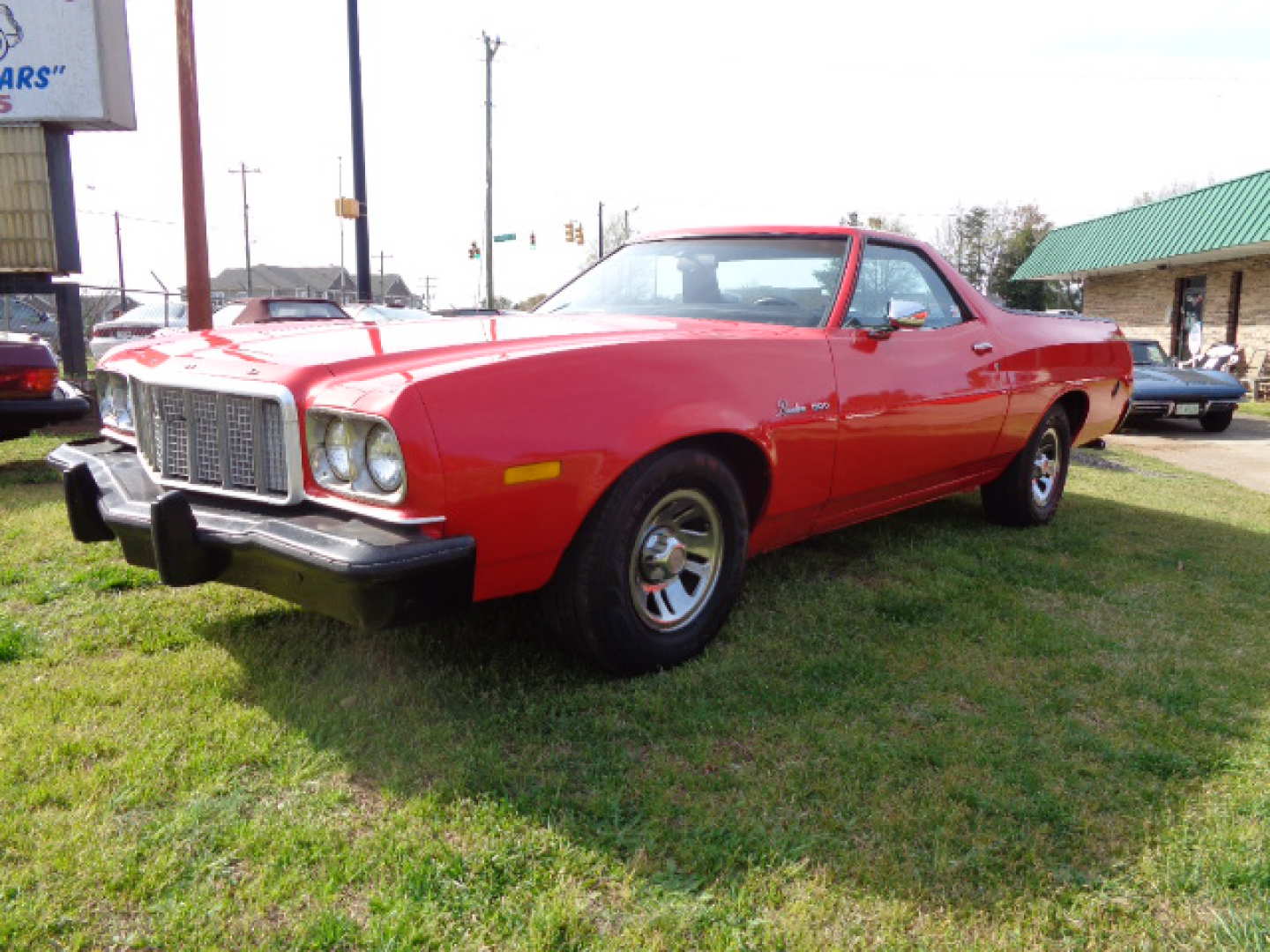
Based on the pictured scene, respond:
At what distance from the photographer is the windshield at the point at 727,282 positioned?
3738 mm

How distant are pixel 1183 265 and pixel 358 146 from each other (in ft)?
58.3

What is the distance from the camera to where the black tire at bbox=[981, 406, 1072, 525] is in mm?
5031

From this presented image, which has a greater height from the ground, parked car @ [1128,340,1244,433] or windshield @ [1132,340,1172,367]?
windshield @ [1132,340,1172,367]

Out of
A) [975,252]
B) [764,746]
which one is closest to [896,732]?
[764,746]

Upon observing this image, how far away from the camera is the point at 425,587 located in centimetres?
233

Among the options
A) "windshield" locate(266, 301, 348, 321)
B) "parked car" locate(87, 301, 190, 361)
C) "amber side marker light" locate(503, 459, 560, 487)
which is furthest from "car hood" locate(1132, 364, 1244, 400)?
"parked car" locate(87, 301, 190, 361)

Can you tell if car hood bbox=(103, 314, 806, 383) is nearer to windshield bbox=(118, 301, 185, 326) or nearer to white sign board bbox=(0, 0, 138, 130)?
white sign board bbox=(0, 0, 138, 130)

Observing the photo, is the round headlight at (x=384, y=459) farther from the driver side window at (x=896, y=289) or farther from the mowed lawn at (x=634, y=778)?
the driver side window at (x=896, y=289)

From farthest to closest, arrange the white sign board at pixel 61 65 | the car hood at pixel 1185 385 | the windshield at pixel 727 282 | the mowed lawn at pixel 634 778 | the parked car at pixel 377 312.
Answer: the car hood at pixel 1185 385 → the parked car at pixel 377 312 → the white sign board at pixel 61 65 → the windshield at pixel 727 282 → the mowed lawn at pixel 634 778

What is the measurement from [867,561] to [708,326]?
158cm

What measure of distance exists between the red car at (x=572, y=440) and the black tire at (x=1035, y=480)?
88 cm

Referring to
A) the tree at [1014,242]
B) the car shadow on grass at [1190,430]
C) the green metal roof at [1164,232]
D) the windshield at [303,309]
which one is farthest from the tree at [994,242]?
the windshield at [303,309]

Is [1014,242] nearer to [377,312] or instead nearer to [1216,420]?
[1216,420]

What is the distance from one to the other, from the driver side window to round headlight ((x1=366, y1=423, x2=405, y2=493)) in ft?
6.74
